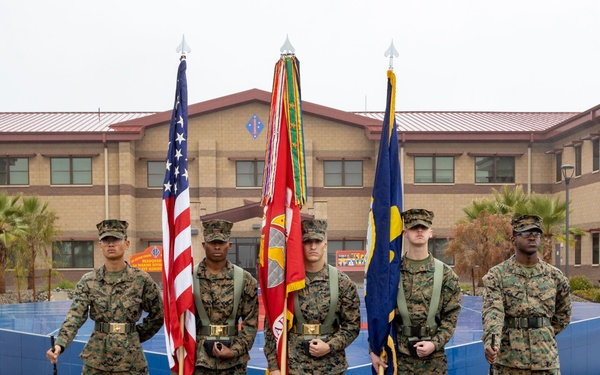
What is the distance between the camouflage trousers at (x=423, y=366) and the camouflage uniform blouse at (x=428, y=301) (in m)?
0.05

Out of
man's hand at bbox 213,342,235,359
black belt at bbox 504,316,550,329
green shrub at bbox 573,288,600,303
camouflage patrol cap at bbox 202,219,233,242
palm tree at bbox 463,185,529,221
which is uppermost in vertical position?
camouflage patrol cap at bbox 202,219,233,242

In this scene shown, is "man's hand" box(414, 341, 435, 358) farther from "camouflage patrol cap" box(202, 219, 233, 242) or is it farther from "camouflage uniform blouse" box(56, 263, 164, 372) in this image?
"camouflage uniform blouse" box(56, 263, 164, 372)

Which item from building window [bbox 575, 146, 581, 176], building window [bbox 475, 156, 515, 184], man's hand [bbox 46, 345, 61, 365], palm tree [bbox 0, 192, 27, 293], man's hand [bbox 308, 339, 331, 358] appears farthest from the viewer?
building window [bbox 475, 156, 515, 184]

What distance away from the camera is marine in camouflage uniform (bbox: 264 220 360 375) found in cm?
531

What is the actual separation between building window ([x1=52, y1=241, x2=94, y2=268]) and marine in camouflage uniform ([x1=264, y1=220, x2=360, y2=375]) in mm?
27087

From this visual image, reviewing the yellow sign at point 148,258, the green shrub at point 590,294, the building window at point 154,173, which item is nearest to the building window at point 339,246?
the yellow sign at point 148,258

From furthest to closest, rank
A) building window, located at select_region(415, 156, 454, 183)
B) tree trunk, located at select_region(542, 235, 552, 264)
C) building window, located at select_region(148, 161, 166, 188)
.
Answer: building window, located at select_region(415, 156, 454, 183)
building window, located at select_region(148, 161, 166, 188)
tree trunk, located at select_region(542, 235, 552, 264)

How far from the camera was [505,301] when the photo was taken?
17.7 ft

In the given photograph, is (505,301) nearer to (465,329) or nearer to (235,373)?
(235,373)

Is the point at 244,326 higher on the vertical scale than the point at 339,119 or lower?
lower

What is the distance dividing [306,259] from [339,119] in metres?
25.6

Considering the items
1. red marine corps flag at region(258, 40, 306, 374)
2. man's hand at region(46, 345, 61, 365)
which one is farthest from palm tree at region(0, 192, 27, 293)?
red marine corps flag at region(258, 40, 306, 374)

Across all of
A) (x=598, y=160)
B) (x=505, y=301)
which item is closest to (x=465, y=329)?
(x=505, y=301)

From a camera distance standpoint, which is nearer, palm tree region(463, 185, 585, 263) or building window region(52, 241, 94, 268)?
palm tree region(463, 185, 585, 263)
